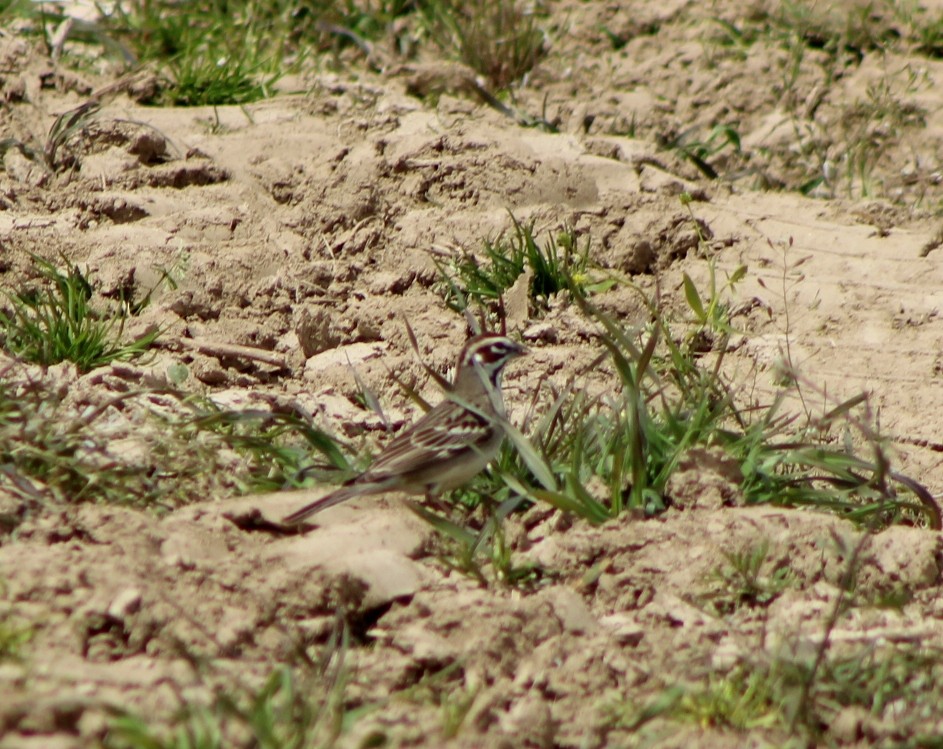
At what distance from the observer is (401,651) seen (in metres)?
4.71

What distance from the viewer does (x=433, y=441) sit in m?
6.02

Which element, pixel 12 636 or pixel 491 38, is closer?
pixel 12 636

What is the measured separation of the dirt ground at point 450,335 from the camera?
452 centimetres

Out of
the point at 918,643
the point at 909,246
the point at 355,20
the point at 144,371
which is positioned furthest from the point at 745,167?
the point at 918,643

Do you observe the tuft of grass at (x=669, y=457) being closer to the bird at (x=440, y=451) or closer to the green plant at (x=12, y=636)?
the bird at (x=440, y=451)

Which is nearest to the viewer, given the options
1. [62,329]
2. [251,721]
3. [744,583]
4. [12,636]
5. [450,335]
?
[251,721]

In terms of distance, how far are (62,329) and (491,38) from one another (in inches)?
168

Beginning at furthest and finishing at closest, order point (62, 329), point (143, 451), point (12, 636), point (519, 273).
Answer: point (519, 273)
point (62, 329)
point (143, 451)
point (12, 636)

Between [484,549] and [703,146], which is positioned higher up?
[703,146]

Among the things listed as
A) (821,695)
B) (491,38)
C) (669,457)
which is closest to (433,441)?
(669,457)

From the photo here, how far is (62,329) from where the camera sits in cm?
662

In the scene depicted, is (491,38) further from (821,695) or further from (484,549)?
(821,695)

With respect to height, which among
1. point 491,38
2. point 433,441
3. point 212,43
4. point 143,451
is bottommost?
point 433,441

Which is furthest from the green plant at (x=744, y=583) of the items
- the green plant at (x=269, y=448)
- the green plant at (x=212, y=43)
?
the green plant at (x=212, y=43)
